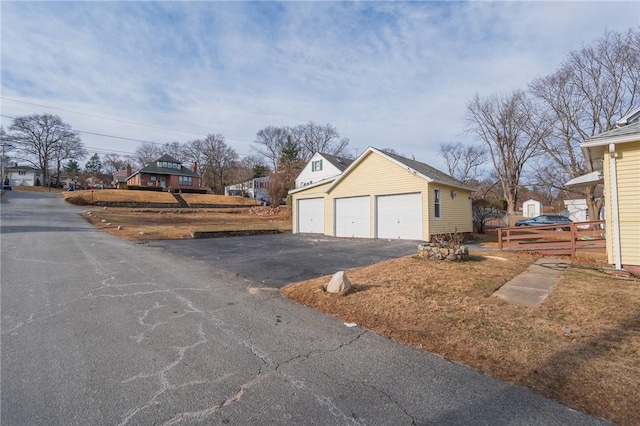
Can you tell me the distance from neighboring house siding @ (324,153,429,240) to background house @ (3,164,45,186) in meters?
78.0

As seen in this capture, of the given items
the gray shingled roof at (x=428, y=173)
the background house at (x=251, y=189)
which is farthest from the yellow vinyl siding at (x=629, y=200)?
the background house at (x=251, y=189)

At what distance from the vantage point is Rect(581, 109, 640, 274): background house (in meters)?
7.25

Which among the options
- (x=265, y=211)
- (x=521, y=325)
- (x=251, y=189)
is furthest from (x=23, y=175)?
(x=521, y=325)

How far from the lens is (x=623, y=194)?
24.3 ft

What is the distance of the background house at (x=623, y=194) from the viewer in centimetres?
725

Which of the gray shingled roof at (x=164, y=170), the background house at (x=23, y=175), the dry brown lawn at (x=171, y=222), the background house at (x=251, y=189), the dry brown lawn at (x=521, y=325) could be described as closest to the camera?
the dry brown lawn at (x=521, y=325)

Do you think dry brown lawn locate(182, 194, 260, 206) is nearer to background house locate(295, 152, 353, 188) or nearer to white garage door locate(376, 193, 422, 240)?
background house locate(295, 152, 353, 188)

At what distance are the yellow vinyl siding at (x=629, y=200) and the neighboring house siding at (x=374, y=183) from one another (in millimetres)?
7077

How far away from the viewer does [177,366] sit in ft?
10.1

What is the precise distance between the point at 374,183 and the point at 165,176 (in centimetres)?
4811

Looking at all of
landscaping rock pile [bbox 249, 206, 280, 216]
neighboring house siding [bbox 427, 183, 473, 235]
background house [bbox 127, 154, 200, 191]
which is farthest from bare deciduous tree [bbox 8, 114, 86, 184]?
neighboring house siding [bbox 427, 183, 473, 235]

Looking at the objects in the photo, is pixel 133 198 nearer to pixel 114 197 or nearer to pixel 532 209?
pixel 114 197

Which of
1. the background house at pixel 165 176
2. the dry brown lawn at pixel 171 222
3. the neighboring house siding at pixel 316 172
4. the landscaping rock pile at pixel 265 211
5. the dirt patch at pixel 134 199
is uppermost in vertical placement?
the background house at pixel 165 176

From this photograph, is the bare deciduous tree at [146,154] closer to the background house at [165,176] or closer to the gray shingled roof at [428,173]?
the background house at [165,176]
